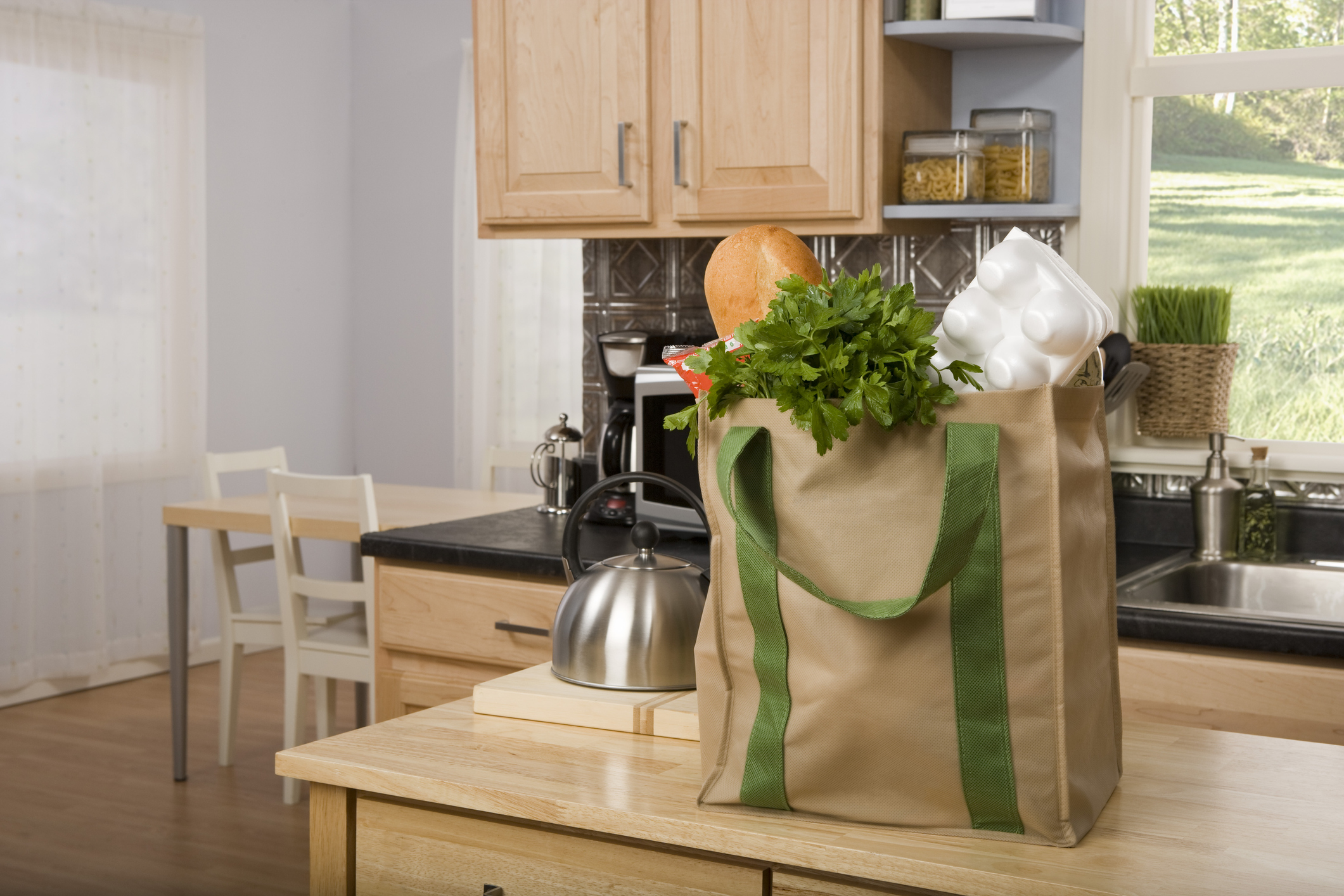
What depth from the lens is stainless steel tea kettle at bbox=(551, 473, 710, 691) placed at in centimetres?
117

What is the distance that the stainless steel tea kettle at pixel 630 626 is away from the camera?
117cm

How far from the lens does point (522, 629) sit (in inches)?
90.0

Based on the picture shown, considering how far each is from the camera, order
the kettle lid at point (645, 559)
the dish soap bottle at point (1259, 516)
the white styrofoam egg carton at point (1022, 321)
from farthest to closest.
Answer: the dish soap bottle at point (1259, 516), the kettle lid at point (645, 559), the white styrofoam egg carton at point (1022, 321)

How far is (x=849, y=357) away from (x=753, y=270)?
15 cm

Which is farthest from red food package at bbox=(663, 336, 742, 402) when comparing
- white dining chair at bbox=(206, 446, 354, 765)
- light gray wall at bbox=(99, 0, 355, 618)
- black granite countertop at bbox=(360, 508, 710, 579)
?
light gray wall at bbox=(99, 0, 355, 618)

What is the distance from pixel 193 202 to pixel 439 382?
46.5 inches

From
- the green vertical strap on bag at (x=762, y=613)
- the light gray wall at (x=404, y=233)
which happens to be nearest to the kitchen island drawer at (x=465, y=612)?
the green vertical strap on bag at (x=762, y=613)

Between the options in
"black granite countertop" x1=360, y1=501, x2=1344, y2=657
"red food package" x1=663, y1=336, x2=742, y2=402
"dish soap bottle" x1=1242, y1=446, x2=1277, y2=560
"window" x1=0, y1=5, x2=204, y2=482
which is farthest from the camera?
"window" x1=0, y1=5, x2=204, y2=482

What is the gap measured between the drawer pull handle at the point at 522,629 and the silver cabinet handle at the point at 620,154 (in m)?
0.96

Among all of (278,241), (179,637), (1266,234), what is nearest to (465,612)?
(179,637)

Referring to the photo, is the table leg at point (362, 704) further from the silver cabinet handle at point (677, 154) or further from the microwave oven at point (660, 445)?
the silver cabinet handle at point (677, 154)

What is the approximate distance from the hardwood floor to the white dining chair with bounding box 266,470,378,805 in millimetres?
192

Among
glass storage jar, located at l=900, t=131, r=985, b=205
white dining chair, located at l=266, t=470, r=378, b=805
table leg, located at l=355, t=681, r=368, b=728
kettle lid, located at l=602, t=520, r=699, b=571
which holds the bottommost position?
table leg, located at l=355, t=681, r=368, b=728

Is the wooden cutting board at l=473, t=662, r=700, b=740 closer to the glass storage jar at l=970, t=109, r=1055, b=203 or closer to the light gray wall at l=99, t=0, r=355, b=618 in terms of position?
the glass storage jar at l=970, t=109, r=1055, b=203
